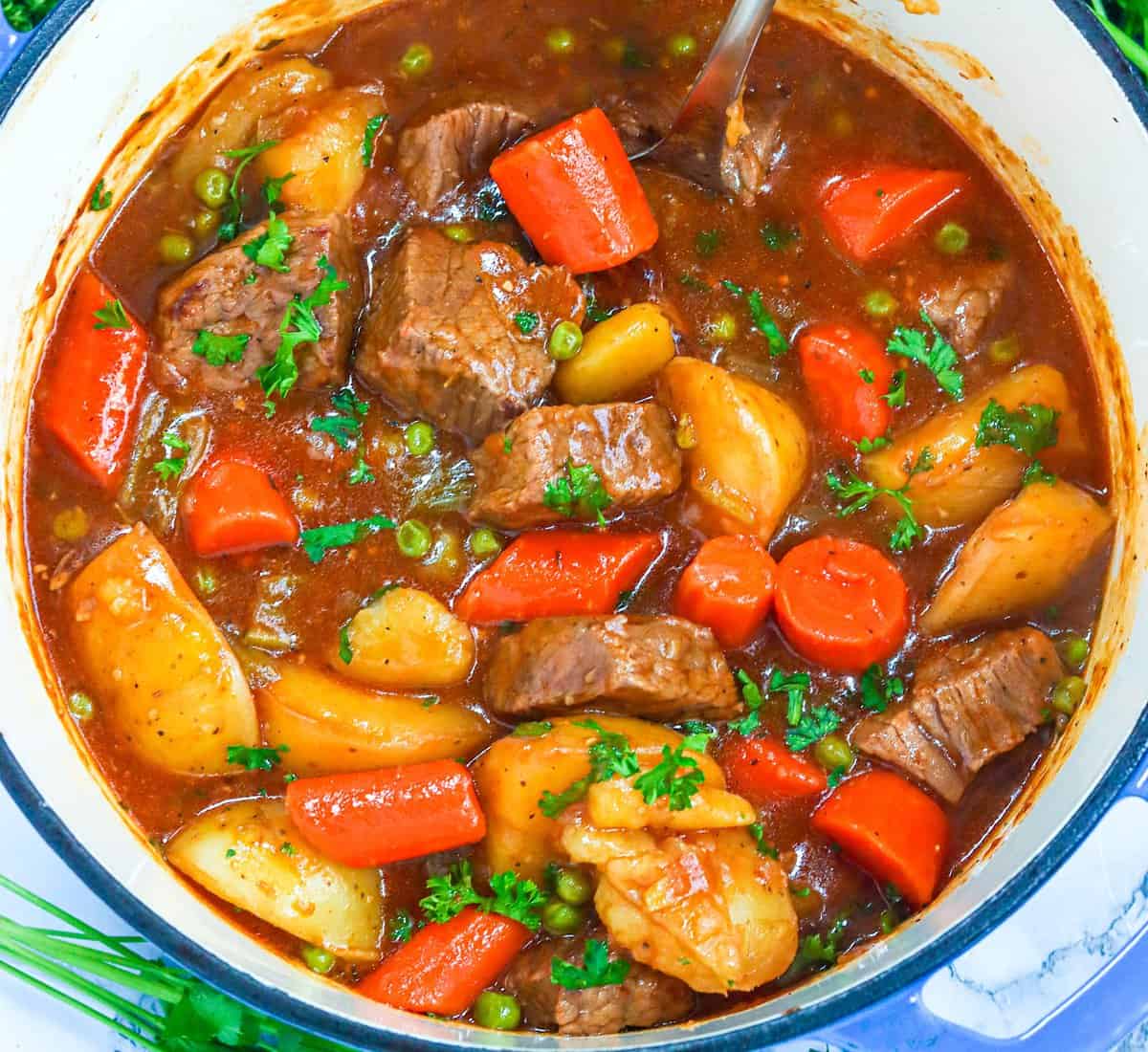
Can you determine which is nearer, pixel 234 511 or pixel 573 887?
pixel 573 887

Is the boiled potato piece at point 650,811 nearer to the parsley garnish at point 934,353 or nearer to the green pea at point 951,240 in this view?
the parsley garnish at point 934,353

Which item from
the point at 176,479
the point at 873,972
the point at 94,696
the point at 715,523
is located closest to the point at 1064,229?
the point at 715,523

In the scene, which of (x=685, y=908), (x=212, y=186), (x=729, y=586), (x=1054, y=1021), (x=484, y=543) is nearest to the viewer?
(x=1054, y=1021)

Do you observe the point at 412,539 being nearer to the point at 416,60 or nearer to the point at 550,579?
the point at 550,579

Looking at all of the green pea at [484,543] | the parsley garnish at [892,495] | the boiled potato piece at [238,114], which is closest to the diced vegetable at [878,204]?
the parsley garnish at [892,495]

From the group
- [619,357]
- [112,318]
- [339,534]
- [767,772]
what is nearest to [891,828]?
[767,772]

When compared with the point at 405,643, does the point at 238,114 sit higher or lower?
higher

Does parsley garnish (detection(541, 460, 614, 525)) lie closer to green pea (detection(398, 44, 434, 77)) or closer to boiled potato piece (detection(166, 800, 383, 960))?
boiled potato piece (detection(166, 800, 383, 960))
